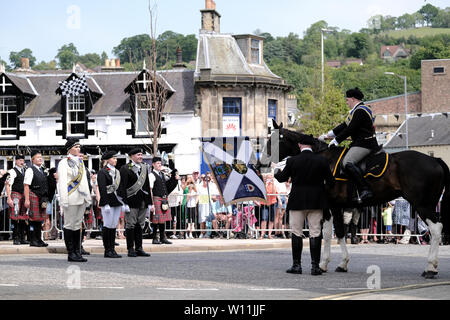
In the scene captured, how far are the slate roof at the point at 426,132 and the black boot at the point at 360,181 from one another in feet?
240

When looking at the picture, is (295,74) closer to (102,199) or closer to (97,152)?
(97,152)

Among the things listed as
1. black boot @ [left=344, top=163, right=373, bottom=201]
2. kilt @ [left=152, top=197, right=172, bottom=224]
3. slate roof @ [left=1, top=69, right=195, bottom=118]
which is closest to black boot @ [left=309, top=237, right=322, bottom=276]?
black boot @ [left=344, top=163, right=373, bottom=201]

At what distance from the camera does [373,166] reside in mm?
13414

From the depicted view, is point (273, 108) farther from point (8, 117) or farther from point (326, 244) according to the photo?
point (326, 244)

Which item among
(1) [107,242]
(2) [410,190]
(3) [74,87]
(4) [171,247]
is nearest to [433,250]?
(2) [410,190]

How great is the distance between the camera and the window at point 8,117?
48.5 metres

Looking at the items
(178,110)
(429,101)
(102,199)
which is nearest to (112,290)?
(102,199)

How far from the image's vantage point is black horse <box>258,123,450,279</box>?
13.1 meters

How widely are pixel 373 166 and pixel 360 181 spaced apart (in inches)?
14.8

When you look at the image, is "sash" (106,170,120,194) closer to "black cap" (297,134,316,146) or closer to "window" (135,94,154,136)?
"black cap" (297,134,316,146)

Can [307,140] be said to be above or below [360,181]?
above

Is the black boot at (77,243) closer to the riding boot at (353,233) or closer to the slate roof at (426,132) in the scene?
the riding boot at (353,233)

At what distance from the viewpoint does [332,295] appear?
9.89m
